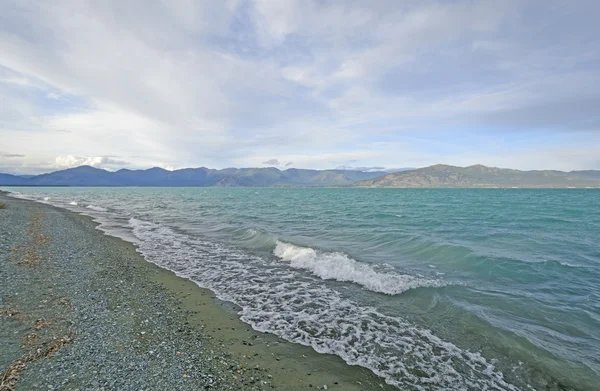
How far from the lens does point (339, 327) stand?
927 centimetres

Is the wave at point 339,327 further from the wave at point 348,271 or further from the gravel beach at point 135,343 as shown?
the wave at point 348,271

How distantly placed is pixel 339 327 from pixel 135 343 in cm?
598

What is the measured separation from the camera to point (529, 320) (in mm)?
10094

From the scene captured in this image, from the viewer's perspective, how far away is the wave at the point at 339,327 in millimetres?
7016

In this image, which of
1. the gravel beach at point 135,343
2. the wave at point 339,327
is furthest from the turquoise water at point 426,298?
the gravel beach at point 135,343

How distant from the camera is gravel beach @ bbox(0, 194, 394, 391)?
19.0ft

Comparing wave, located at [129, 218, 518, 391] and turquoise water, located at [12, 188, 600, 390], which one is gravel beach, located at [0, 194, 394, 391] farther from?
turquoise water, located at [12, 188, 600, 390]

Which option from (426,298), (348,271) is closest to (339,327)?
(426,298)

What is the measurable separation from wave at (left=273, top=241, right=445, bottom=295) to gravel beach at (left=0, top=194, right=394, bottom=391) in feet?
20.3

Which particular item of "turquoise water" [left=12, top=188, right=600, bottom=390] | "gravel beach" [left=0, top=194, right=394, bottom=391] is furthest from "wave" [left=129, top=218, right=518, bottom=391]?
"gravel beach" [left=0, top=194, right=394, bottom=391]

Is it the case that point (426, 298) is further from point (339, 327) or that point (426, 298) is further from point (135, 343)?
point (135, 343)

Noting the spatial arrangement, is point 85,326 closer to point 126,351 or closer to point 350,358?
point 126,351

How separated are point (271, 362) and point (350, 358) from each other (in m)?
2.16

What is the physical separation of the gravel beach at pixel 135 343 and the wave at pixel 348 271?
20.3ft
